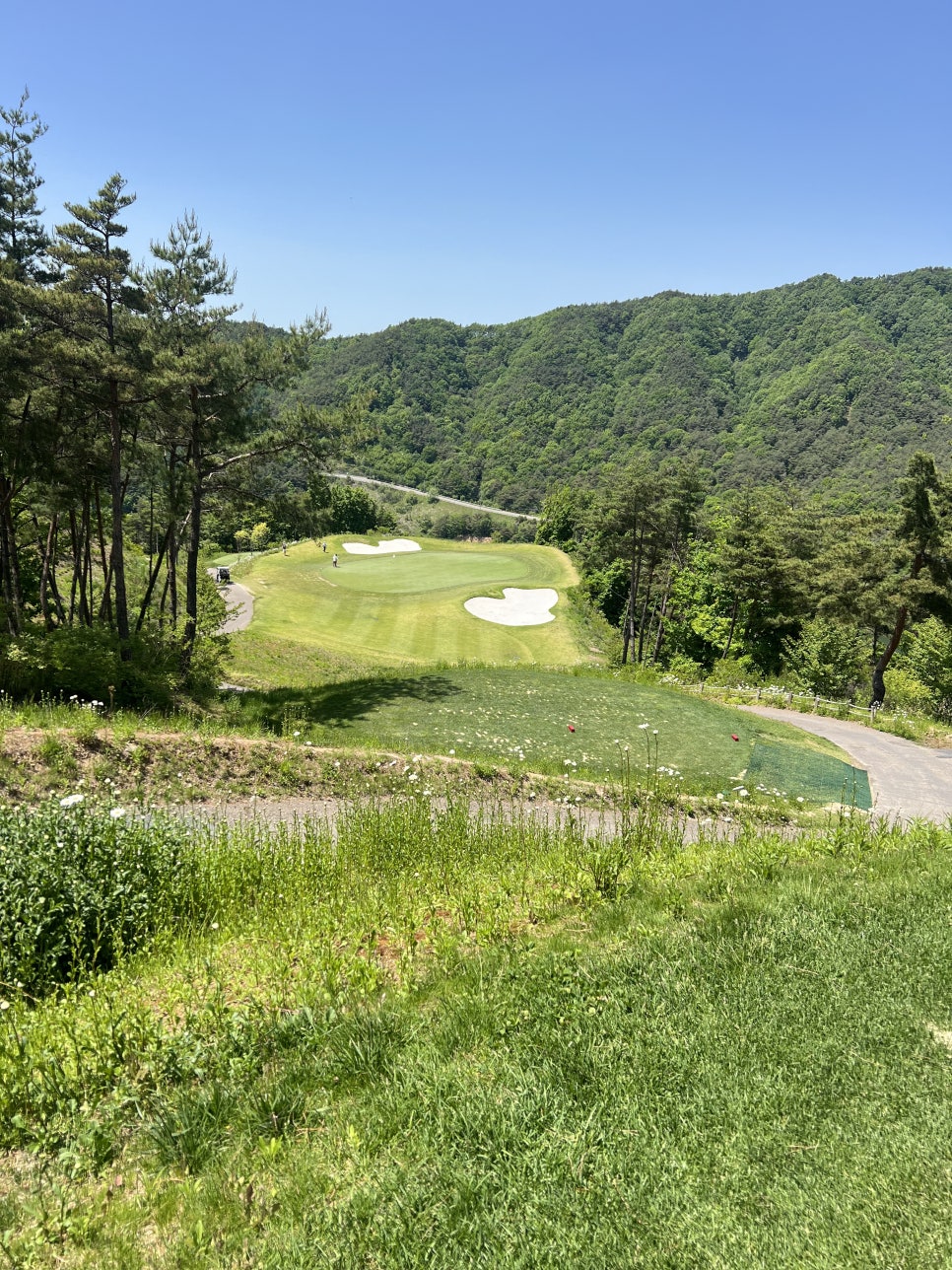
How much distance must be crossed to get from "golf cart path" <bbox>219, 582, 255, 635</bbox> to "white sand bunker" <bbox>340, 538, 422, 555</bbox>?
16.7m

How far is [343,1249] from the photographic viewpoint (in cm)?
218

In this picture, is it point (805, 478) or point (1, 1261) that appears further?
point (805, 478)

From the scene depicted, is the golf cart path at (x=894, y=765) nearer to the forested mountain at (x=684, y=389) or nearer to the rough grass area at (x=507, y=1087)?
the rough grass area at (x=507, y=1087)

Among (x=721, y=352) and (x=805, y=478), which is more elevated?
(x=721, y=352)

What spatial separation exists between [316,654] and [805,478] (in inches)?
4634

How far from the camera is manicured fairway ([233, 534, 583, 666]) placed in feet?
101

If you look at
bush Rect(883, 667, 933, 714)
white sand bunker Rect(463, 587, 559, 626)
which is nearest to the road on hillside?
white sand bunker Rect(463, 587, 559, 626)

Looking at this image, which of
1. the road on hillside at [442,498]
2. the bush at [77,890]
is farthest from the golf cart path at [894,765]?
the road on hillside at [442,498]

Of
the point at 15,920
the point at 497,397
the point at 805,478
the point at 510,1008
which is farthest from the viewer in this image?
the point at 497,397

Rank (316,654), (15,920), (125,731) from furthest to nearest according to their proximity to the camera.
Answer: (316,654)
(125,731)
(15,920)

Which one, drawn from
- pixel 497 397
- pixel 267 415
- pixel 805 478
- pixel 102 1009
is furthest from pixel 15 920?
pixel 497 397

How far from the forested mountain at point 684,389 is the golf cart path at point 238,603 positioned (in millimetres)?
99202

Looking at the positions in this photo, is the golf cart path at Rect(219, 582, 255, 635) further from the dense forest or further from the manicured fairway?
the dense forest

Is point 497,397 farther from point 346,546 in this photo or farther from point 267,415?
point 267,415
